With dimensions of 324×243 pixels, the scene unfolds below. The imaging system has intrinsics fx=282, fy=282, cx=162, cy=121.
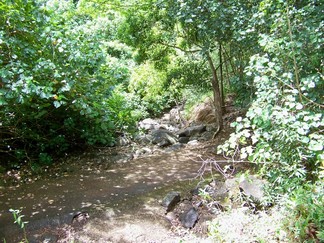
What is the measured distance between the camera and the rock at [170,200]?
4414 mm

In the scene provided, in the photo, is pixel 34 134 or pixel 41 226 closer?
pixel 41 226

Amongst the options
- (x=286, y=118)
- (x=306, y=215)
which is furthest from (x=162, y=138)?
(x=306, y=215)

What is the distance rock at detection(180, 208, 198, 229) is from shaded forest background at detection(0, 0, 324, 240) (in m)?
1.08

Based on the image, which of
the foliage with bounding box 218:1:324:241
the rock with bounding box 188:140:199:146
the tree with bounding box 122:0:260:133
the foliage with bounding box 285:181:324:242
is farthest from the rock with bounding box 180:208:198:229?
the rock with bounding box 188:140:199:146

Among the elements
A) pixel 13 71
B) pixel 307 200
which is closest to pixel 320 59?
pixel 307 200

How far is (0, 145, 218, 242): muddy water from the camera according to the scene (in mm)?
4156

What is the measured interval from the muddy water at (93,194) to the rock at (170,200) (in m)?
0.16

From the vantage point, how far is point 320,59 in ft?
10.1

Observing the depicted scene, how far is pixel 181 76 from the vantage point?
750 centimetres

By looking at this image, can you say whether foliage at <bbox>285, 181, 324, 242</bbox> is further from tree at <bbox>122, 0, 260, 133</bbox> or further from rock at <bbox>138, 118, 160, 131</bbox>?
rock at <bbox>138, 118, 160, 131</bbox>

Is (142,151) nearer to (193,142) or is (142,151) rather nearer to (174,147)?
(174,147)

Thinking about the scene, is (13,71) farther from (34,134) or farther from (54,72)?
(34,134)

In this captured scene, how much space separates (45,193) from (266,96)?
4126 millimetres

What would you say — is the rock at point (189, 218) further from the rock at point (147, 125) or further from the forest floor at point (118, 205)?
the rock at point (147, 125)
